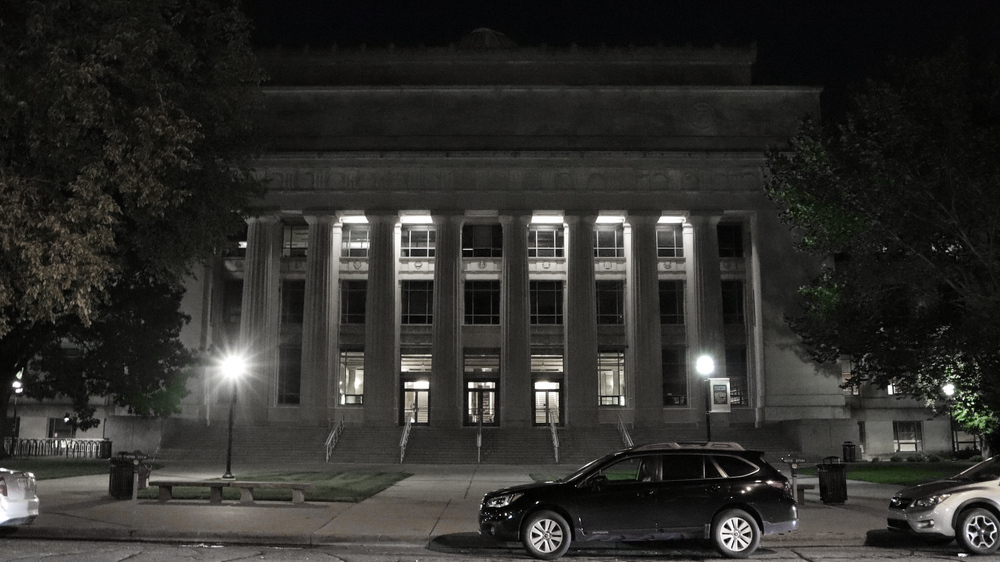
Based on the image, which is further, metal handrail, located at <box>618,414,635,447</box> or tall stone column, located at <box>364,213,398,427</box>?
tall stone column, located at <box>364,213,398,427</box>

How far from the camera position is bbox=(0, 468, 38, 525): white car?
12.9m

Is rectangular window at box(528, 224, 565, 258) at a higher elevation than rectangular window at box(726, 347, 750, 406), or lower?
higher

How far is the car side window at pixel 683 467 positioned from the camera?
517 inches

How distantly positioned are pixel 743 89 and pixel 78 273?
3823cm

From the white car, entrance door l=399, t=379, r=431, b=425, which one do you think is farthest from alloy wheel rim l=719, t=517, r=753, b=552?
entrance door l=399, t=379, r=431, b=425

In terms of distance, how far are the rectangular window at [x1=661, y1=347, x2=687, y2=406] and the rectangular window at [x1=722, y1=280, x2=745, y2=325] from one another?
327cm

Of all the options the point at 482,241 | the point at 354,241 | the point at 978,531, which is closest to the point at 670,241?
the point at 482,241

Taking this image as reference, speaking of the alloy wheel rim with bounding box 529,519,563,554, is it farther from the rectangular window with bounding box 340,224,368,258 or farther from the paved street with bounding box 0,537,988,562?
the rectangular window with bounding box 340,224,368,258

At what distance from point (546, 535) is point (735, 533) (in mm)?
2788

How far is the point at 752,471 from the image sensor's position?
43.2ft

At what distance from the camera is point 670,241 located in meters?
47.2

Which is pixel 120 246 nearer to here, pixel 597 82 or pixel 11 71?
pixel 11 71

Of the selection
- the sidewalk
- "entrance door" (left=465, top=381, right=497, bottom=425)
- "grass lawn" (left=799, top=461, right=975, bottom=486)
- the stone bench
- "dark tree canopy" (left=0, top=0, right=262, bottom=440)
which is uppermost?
"dark tree canopy" (left=0, top=0, right=262, bottom=440)

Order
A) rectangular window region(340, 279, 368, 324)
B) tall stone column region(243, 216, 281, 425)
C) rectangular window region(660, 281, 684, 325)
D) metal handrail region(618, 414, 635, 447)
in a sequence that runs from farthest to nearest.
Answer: rectangular window region(340, 279, 368, 324) < rectangular window region(660, 281, 684, 325) < tall stone column region(243, 216, 281, 425) < metal handrail region(618, 414, 635, 447)
